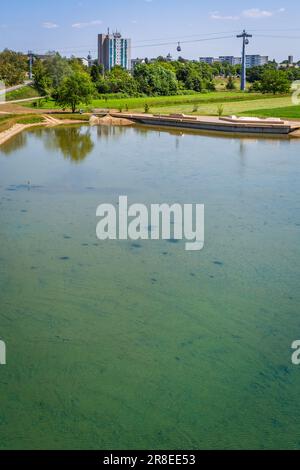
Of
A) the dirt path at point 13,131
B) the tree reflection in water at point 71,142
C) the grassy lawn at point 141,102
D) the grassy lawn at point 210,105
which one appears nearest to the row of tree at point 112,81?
the grassy lawn at point 141,102

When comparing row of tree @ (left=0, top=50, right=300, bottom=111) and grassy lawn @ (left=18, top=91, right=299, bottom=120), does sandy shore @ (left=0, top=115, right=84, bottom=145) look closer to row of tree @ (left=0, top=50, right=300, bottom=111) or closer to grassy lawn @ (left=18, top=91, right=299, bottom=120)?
grassy lawn @ (left=18, top=91, right=299, bottom=120)

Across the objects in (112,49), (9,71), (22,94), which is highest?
(112,49)

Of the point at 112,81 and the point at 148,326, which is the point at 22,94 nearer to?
the point at 112,81

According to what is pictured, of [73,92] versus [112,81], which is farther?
[112,81]

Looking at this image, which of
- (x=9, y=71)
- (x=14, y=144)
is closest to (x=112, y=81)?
(x=9, y=71)

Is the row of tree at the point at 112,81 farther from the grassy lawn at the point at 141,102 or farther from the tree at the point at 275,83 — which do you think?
the grassy lawn at the point at 141,102
